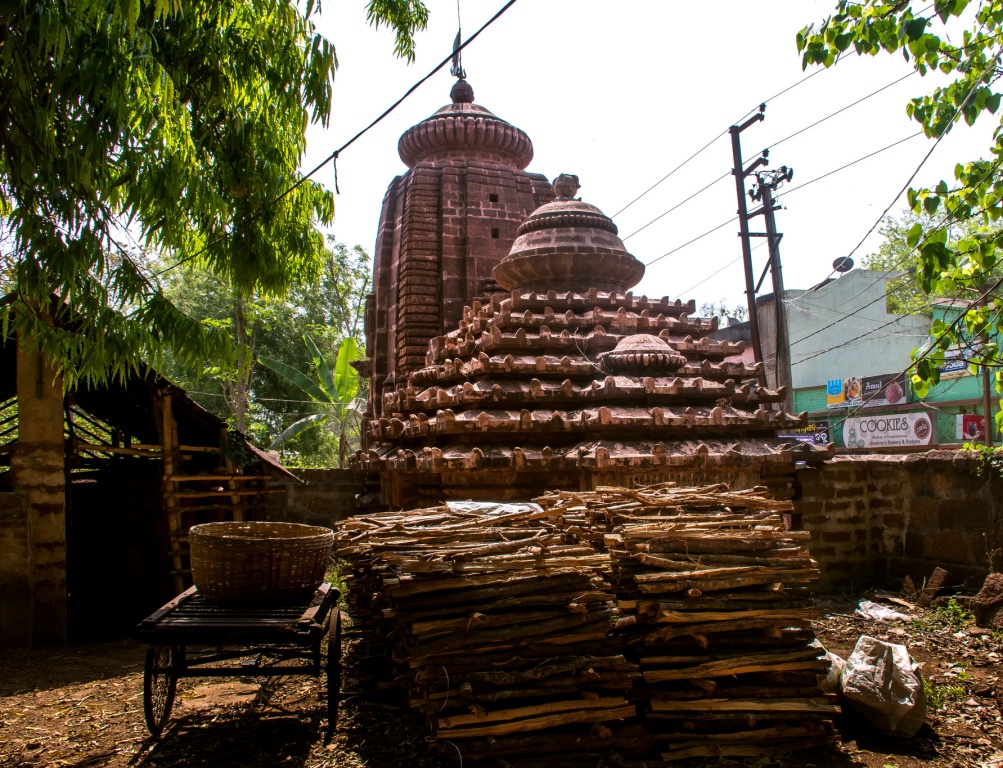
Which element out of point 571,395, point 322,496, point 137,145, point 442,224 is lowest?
point 322,496

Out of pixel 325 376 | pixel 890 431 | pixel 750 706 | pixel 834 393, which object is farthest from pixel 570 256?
pixel 834 393

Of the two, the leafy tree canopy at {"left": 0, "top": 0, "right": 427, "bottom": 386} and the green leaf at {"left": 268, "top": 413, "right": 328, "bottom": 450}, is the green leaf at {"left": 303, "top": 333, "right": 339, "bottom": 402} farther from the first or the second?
the leafy tree canopy at {"left": 0, "top": 0, "right": 427, "bottom": 386}

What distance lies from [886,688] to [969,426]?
18.7 meters

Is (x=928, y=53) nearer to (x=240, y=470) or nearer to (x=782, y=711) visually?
(x=782, y=711)

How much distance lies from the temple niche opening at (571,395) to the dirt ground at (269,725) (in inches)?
90.4

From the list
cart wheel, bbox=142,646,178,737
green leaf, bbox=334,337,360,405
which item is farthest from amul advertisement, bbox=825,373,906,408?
cart wheel, bbox=142,646,178,737

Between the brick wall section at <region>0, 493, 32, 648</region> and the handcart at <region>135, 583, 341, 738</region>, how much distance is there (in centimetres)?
270

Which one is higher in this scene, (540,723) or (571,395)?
(571,395)

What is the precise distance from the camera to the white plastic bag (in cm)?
460

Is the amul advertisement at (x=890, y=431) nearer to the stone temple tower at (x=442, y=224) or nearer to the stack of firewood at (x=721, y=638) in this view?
the stone temple tower at (x=442, y=224)

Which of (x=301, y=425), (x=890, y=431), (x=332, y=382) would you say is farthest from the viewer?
(x=890, y=431)

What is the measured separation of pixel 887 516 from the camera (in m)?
8.54

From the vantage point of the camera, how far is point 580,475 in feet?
23.7

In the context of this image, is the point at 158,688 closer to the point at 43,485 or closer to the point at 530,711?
the point at 530,711
